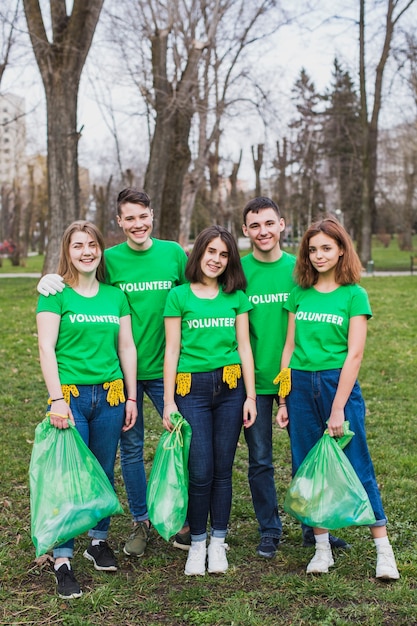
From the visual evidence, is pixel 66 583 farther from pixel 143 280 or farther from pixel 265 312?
pixel 265 312

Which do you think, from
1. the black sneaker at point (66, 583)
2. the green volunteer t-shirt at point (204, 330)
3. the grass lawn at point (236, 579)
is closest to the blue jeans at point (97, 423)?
the black sneaker at point (66, 583)

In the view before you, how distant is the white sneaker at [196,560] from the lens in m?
3.55

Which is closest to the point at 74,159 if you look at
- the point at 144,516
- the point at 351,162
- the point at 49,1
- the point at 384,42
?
the point at 49,1

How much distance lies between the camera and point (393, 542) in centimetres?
392

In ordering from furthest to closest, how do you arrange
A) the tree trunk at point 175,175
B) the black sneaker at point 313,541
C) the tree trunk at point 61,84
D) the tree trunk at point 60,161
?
the tree trunk at point 175,175
the tree trunk at point 60,161
the tree trunk at point 61,84
the black sneaker at point 313,541

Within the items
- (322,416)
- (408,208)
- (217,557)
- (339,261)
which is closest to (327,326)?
(339,261)

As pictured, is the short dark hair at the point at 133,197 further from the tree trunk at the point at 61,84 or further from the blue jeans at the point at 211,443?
the tree trunk at the point at 61,84

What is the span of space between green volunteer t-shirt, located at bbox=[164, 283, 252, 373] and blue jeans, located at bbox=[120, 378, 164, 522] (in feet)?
1.19

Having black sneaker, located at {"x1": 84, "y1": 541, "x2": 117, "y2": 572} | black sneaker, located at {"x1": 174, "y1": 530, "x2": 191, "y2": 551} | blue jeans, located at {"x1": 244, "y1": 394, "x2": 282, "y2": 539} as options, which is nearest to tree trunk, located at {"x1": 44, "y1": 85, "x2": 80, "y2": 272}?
black sneaker, located at {"x1": 174, "y1": 530, "x2": 191, "y2": 551}

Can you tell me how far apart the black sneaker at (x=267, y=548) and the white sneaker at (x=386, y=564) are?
58 cm

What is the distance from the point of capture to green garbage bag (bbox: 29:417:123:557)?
321 centimetres

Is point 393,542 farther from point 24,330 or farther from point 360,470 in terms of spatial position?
point 24,330

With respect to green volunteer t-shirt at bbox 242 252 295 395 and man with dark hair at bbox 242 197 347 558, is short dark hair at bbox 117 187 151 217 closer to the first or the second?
man with dark hair at bbox 242 197 347 558

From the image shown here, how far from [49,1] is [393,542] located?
13623mm
